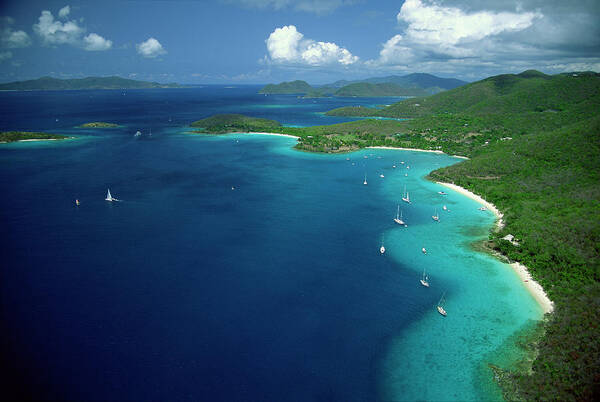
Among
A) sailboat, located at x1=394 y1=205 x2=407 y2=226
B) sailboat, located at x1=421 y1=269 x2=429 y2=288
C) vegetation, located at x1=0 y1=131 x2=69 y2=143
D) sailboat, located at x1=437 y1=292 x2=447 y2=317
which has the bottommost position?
sailboat, located at x1=437 y1=292 x2=447 y2=317

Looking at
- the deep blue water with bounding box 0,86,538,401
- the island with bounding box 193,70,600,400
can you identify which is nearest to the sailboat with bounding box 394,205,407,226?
the deep blue water with bounding box 0,86,538,401

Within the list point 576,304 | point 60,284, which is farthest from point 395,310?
point 60,284

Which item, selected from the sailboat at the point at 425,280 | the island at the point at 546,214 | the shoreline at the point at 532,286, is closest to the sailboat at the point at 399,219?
the island at the point at 546,214

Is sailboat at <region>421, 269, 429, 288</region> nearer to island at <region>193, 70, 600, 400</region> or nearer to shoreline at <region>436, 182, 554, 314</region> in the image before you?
island at <region>193, 70, 600, 400</region>

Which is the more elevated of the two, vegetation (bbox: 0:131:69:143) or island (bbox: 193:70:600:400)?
vegetation (bbox: 0:131:69:143)

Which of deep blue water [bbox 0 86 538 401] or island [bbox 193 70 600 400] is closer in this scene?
island [bbox 193 70 600 400]

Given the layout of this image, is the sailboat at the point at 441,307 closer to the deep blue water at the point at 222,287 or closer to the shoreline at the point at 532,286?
the deep blue water at the point at 222,287

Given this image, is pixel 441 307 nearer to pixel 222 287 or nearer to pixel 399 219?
pixel 222 287
